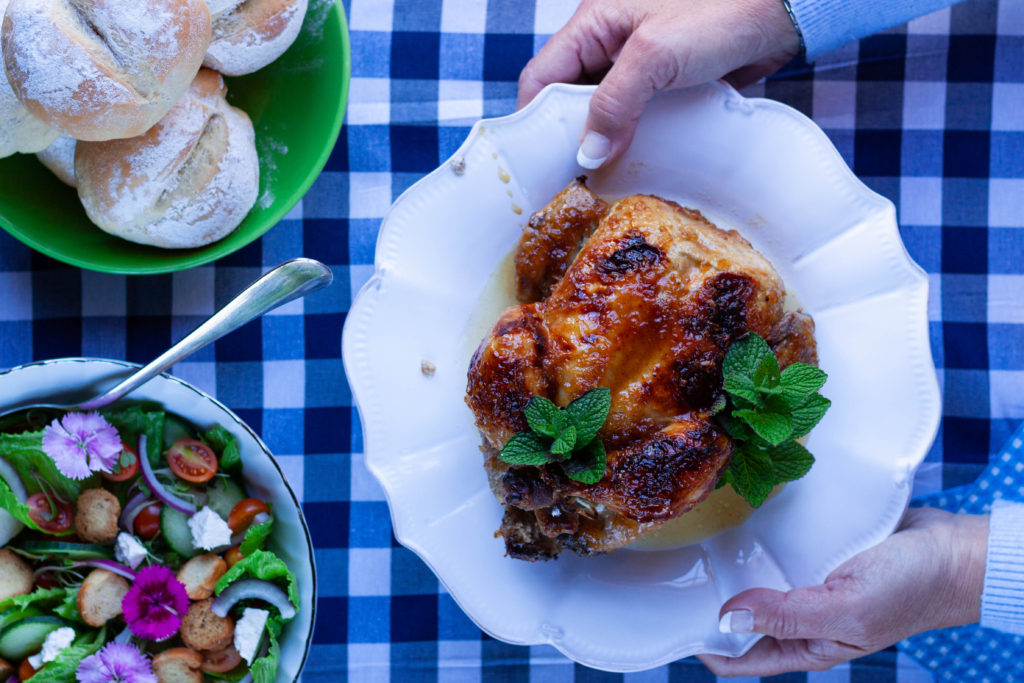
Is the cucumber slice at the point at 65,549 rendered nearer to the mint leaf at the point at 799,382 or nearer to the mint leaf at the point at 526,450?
the mint leaf at the point at 526,450

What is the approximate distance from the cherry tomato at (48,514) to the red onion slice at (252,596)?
0.48m

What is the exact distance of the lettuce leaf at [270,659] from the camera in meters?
2.18

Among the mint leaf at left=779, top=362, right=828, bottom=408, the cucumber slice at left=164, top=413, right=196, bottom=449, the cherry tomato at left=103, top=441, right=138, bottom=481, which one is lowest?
the cherry tomato at left=103, top=441, right=138, bottom=481

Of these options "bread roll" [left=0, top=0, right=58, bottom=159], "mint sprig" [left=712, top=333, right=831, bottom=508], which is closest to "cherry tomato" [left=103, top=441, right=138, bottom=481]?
"bread roll" [left=0, top=0, right=58, bottom=159]

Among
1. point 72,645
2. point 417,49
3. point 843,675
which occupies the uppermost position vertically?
point 417,49

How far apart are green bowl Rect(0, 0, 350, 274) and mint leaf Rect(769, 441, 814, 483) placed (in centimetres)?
145

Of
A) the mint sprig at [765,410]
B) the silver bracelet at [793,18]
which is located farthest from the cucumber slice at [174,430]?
the silver bracelet at [793,18]

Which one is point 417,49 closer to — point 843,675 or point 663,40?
point 663,40

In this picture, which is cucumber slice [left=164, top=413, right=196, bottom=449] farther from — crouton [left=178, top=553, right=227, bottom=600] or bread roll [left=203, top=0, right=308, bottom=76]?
bread roll [left=203, top=0, right=308, bottom=76]

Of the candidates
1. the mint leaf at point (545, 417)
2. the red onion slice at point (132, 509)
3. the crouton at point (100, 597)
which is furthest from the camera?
the red onion slice at point (132, 509)

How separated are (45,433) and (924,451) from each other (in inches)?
92.5

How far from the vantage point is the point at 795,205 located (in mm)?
2248

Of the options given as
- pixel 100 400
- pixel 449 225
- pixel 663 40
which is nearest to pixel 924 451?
pixel 663 40

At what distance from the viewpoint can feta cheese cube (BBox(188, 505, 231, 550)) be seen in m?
2.24
